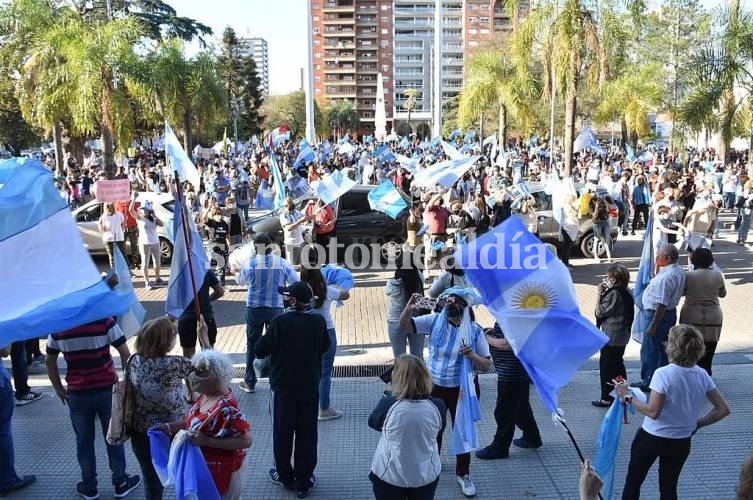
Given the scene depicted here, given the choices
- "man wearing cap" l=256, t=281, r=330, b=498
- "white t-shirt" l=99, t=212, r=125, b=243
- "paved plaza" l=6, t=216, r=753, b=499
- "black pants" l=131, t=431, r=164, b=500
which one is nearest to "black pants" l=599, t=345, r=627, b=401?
"paved plaza" l=6, t=216, r=753, b=499

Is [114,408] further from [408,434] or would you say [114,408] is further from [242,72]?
[242,72]

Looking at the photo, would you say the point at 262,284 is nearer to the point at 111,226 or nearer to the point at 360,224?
the point at 111,226

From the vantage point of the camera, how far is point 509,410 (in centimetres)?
550

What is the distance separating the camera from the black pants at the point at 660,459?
4184 millimetres

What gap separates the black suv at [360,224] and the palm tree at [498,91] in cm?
1851

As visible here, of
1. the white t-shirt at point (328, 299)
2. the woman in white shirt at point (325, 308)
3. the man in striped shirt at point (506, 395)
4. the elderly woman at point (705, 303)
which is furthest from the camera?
the elderly woman at point (705, 303)

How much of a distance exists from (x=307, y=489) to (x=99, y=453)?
1970 millimetres

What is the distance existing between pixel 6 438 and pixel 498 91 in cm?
3215

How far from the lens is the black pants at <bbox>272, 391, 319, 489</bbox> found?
15.7ft

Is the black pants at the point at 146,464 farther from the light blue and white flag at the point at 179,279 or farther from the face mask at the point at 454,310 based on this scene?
the face mask at the point at 454,310

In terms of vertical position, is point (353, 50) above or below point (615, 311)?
above

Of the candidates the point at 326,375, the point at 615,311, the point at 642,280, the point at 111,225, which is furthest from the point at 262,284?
the point at 111,225

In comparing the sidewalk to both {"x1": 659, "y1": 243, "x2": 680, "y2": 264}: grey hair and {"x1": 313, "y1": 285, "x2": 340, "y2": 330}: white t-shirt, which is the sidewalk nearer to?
{"x1": 313, "y1": 285, "x2": 340, "y2": 330}: white t-shirt

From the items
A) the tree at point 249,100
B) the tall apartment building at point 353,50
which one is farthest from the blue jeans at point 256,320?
the tall apartment building at point 353,50
